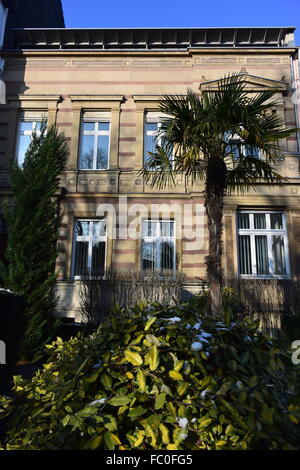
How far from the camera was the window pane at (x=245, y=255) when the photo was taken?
12.2 m

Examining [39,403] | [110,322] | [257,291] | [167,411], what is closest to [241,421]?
[167,411]

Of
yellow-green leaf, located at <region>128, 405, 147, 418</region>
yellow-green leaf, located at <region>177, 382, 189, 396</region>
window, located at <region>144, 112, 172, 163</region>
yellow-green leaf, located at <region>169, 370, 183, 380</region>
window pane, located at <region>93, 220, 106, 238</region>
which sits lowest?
yellow-green leaf, located at <region>128, 405, 147, 418</region>

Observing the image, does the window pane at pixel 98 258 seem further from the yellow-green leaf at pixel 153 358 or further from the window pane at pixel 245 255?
the yellow-green leaf at pixel 153 358

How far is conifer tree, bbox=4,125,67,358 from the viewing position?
9220 mm

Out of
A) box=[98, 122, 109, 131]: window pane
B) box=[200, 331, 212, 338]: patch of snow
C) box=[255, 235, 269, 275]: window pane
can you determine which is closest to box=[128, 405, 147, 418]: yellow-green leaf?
box=[200, 331, 212, 338]: patch of snow

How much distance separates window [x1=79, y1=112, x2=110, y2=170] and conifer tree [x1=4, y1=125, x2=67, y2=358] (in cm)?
213

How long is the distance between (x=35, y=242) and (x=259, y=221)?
25.6 ft

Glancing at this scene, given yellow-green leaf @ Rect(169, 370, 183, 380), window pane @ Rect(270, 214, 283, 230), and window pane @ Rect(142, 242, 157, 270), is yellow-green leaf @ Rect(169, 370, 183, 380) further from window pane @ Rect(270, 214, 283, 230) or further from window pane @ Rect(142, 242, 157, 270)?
window pane @ Rect(270, 214, 283, 230)

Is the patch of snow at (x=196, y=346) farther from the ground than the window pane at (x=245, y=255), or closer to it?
closer to it

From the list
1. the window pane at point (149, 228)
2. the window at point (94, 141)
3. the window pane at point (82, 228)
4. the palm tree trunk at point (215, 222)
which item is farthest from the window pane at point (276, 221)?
the window pane at point (82, 228)

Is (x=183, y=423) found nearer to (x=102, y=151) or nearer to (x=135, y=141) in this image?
(x=135, y=141)

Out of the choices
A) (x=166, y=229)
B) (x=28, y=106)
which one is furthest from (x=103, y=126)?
(x=166, y=229)

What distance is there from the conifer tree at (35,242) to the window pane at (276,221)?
7541mm

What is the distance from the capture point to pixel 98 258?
1247 centimetres
